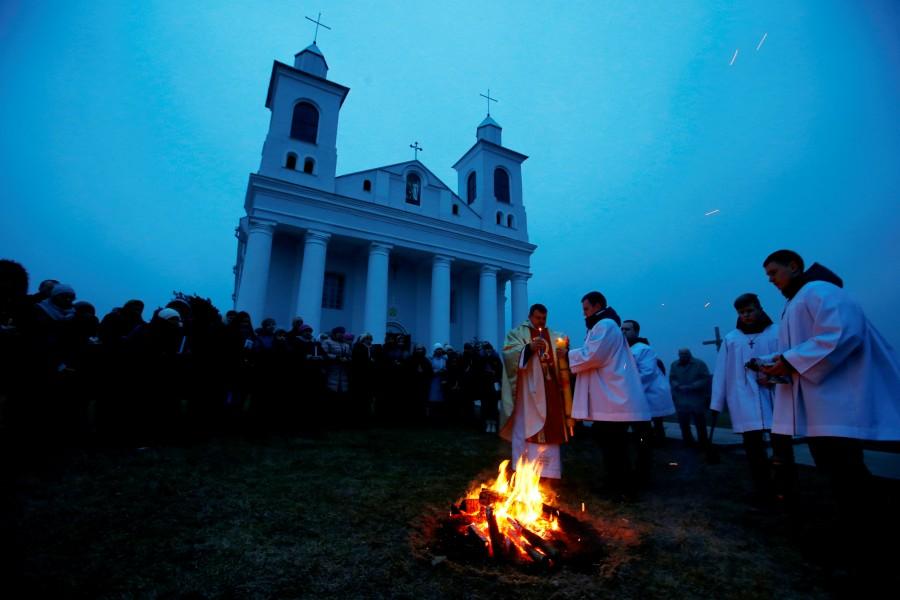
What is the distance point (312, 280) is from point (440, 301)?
6084 mm

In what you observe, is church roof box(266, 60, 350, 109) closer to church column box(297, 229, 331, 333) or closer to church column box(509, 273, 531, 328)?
church column box(297, 229, 331, 333)

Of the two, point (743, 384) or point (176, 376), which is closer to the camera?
point (743, 384)

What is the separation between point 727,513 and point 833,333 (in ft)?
6.37

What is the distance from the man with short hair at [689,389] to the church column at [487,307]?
509 inches

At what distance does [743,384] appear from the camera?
160 inches

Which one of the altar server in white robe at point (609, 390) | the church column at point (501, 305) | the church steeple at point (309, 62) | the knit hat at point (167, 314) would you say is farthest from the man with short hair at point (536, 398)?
the church steeple at point (309, 62)

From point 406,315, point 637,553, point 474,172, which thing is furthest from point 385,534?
point 474,172

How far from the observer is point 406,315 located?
2014cm

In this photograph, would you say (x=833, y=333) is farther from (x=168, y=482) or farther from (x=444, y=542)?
(x=168, y=482)

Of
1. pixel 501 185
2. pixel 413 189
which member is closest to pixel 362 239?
pixel 413 189

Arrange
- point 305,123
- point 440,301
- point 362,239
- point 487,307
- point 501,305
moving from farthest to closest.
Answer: point 501,305 → point 487,307 → point 440,301 → point 305,123 → point 362,239

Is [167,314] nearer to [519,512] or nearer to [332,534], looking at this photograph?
[332,534]

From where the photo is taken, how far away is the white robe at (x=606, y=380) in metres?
4.01

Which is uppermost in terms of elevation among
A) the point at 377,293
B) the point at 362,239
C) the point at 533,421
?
the point at 362,239
